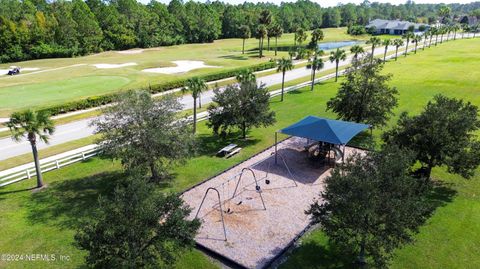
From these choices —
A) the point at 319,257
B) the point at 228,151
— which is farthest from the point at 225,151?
the point at 319,257

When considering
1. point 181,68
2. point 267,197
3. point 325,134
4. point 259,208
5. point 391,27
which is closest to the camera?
point 259,208

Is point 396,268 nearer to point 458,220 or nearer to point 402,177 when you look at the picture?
point 402,177

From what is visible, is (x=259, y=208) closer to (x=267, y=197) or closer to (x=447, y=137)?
(x=267, y=197)

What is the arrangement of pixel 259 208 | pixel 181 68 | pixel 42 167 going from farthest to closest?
1. pixel 181 68
2. pixel 42 167
3. pixel 259 208

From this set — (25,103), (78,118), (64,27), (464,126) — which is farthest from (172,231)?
(64,27)

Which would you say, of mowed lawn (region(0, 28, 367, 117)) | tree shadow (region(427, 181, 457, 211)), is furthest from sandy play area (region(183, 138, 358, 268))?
mowed lawn (region(0, 28, 367, 117))

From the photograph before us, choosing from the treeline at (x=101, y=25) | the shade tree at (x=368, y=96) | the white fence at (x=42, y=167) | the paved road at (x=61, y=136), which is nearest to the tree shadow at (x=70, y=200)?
the white fence at (x=42, y=167)

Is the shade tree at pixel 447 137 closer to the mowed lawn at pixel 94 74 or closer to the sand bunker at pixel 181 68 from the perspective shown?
the mowed lawn at pixel 94 74
